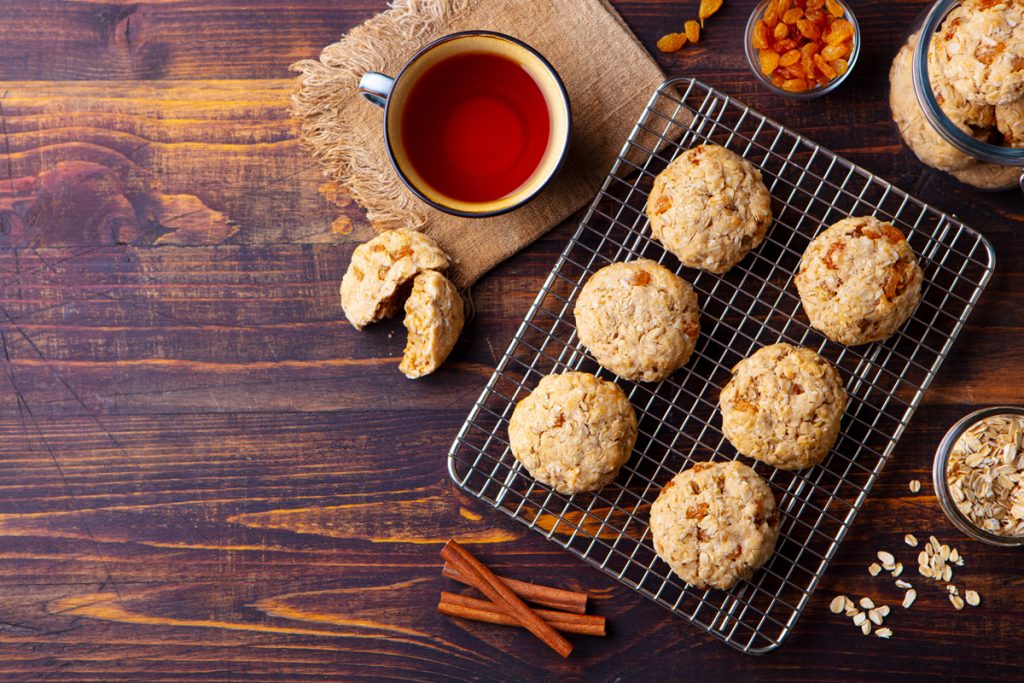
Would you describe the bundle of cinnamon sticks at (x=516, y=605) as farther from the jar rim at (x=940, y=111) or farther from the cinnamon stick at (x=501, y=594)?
the jar rim at (x=940, y=111)

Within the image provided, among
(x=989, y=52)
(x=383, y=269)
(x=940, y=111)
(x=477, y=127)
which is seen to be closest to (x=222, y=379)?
(x=383, y=269)

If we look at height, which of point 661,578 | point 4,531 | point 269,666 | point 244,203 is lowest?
point 269,666

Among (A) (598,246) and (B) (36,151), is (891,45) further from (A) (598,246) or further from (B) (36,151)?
(B) (36,151)

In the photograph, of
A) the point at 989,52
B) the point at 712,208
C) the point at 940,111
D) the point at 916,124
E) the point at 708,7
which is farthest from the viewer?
the point at 708,7

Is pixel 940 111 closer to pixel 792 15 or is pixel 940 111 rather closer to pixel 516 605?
pixel 792 15

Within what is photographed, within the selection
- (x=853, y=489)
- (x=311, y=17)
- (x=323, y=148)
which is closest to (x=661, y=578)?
(x=853, y=489)

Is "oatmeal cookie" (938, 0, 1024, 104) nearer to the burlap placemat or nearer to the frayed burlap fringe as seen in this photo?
the burlap placemat

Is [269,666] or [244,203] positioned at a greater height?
[244,203]
